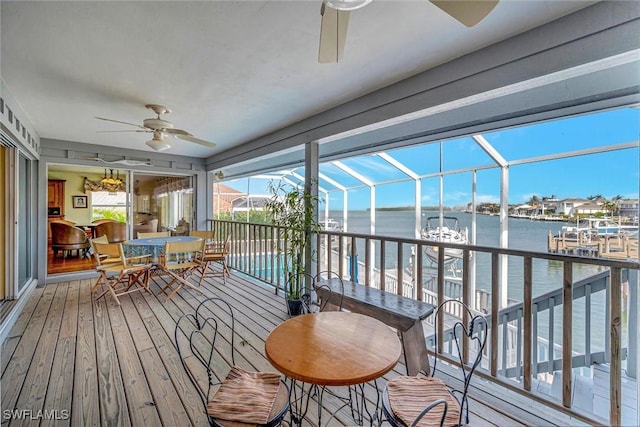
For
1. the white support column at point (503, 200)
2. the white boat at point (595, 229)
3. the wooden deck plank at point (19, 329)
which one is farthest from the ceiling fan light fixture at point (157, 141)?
the white boat at point (595, 229)

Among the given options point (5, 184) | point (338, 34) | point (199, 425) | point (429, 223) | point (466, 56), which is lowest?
point (199, 425)

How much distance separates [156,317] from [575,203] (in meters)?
5.54

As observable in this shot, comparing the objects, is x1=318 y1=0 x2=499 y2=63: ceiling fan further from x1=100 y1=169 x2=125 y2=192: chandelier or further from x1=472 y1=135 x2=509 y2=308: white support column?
x1=100 y1=169 x2=125 y2=192: chandelier

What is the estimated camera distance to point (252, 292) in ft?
14.2

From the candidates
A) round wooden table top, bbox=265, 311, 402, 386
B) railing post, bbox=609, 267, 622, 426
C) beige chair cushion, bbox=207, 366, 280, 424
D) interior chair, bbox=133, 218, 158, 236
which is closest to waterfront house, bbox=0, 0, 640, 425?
railing post, bbox=609, 267, 622, 426

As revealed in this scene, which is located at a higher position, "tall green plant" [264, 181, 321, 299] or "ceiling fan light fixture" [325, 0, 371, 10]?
"ceiling fan light fixture" [325, 0, 371, 10]

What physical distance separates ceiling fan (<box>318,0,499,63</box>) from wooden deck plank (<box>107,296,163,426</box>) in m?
2.49

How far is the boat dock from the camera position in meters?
2.62

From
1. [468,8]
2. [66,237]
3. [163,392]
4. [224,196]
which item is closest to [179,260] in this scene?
[163,392]

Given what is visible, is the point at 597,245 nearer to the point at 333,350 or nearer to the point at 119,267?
the point at 333,350

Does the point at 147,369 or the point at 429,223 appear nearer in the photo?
the point at 147,369

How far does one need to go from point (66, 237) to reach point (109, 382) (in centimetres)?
500

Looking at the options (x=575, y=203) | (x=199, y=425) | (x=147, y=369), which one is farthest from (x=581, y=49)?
(x=147, y=369)

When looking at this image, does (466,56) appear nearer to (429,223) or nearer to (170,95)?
(170,95)
